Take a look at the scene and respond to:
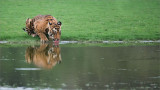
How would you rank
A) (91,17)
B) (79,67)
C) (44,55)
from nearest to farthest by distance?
(79,67) → (44,55) → (91,17)


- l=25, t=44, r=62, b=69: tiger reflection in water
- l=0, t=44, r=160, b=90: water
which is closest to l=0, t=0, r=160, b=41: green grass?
l=0, t=44, r=160, b=90: water

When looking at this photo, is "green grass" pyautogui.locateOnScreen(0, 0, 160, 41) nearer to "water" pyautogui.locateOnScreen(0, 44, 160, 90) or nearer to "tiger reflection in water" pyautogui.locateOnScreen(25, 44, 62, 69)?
"water" pyautogui.locateOnScreen(0, 44, 160, 90)

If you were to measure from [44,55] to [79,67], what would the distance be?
263 centimetres

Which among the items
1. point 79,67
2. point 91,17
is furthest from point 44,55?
point 91,17

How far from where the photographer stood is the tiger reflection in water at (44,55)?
1389cm

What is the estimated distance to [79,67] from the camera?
43.3 feet

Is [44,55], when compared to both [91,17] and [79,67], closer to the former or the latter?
[79,67]

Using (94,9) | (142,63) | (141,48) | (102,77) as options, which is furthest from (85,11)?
(102,77)

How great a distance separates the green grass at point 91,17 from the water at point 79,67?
2846 mm

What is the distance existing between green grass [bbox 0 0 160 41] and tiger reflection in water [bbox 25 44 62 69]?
2971mm

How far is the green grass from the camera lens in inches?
838

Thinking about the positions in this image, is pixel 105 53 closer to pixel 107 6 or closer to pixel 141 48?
pixel 141 48

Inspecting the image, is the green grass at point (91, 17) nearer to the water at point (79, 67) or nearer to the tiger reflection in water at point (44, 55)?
the water at point (79, 67)

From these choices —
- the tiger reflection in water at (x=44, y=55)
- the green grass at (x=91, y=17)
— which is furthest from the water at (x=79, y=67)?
the green grass at (x=91, y=17)
